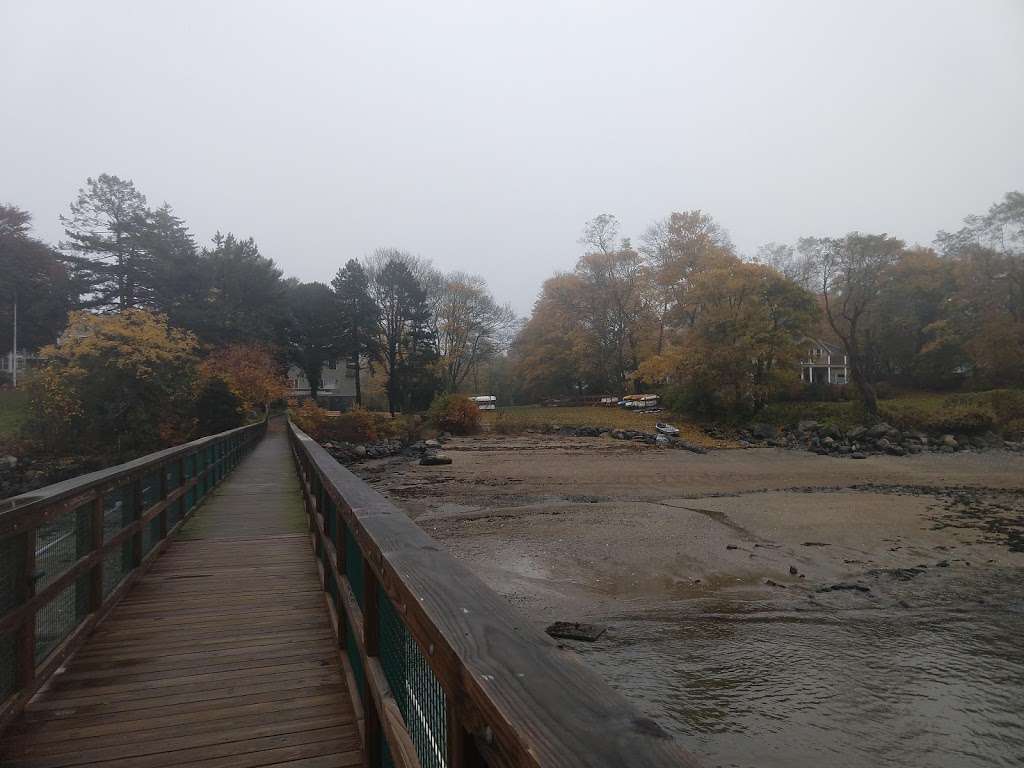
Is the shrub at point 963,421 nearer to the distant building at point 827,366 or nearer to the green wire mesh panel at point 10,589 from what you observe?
the distant building at point 827,366

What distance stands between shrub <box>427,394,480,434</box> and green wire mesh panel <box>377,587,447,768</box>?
119 ft

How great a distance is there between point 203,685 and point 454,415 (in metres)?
35.4

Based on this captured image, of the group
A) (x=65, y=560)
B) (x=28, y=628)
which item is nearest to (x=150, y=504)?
(x=65, y=560)

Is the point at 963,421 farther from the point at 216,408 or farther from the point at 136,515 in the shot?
the point at 136,515

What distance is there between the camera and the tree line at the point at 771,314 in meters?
35.4

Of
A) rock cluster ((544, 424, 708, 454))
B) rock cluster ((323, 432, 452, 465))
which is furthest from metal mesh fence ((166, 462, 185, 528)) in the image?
rock cluster ((544, 424, 708, 454))

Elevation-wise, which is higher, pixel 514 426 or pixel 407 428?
pixel 407 428

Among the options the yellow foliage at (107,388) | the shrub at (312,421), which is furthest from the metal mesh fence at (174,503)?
the shrub at (312,421)

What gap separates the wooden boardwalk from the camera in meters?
2.57

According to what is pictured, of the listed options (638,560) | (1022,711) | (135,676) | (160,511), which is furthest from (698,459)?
(135,676)

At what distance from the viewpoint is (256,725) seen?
2795mm

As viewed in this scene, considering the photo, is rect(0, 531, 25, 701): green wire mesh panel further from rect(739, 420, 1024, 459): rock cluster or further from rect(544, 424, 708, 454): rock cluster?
rect(739, 420, 1024, 459): rock cluster

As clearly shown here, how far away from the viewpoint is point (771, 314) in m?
35.7

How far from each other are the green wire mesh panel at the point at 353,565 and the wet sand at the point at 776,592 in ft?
11.5
